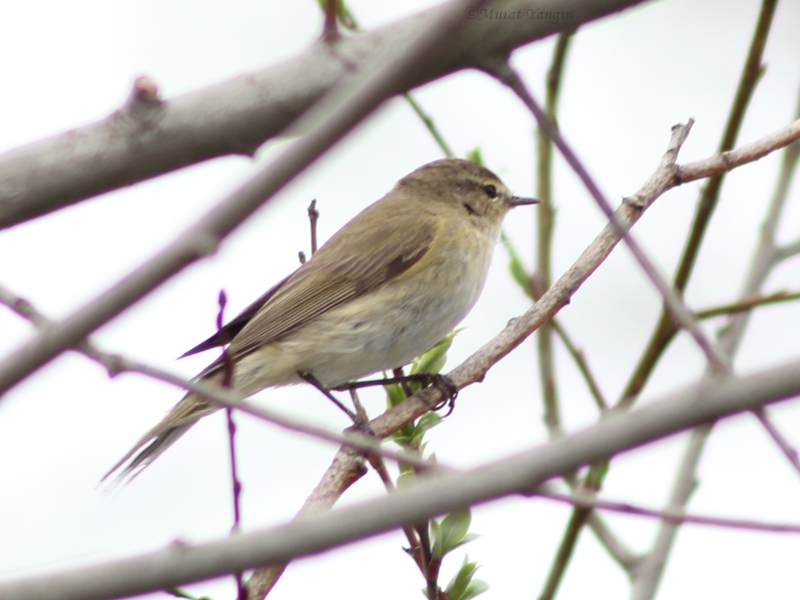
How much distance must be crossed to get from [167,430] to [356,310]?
1.12 m

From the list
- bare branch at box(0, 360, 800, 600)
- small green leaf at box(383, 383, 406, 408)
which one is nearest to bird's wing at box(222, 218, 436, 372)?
small green leaf at box(383, 383, 406, 408)

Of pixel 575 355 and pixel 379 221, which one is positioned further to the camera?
pixel 379 221

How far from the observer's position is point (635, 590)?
11.4 ft

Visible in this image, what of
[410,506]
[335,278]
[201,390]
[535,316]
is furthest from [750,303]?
[410,506]

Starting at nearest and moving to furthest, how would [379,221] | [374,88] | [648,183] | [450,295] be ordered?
[374,88], [648,183], [450,295], [379,221]

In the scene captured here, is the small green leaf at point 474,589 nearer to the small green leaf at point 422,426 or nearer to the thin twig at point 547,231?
the small green leaf at point 422,426

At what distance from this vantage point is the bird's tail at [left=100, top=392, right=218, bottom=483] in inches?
168

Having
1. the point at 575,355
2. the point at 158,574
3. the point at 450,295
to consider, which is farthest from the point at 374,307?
the point at 158,574

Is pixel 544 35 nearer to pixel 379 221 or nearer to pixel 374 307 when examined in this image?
pixel 374 307

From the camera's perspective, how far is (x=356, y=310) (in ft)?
16.1

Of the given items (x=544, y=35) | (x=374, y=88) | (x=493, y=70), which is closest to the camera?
(x=374, y=88)

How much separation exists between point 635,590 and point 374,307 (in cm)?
199

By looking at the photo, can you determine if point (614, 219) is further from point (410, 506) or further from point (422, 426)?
point (422, 426)

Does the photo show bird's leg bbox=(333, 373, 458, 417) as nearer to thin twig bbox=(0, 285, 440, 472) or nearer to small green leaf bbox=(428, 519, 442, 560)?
small green leaf bbox=(428, 519, 442, 560)
